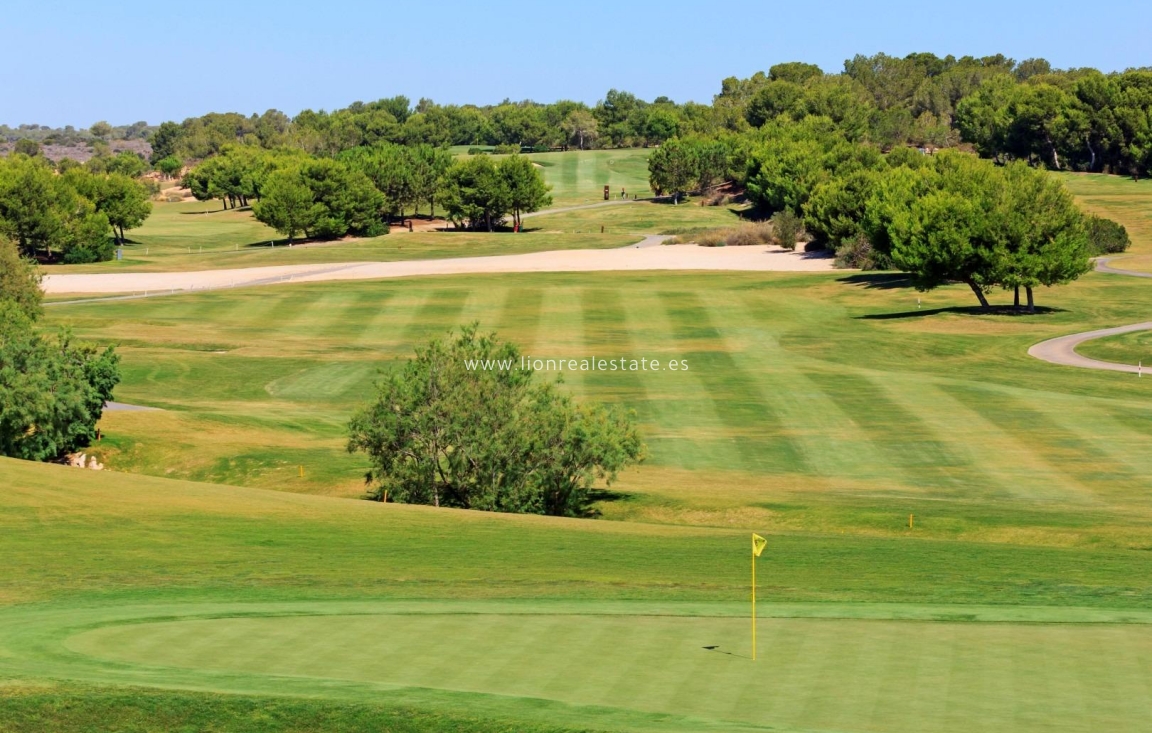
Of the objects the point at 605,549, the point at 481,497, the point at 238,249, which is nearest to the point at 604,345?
the point at 481,497

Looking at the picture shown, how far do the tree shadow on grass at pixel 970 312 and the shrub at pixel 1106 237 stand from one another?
38389mm

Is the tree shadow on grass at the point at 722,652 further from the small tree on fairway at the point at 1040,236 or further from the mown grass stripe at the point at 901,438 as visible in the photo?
the small tree on fairway at the point at 1040,236

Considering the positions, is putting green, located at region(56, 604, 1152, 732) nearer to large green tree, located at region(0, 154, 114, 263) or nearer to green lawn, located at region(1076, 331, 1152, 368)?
green lawn, located at region(1076, 331, 1152, 368)

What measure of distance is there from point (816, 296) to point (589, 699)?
95022 millimetres

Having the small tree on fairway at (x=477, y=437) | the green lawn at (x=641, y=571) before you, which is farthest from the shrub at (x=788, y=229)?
the small tree on fairway at (x=477, y=437)

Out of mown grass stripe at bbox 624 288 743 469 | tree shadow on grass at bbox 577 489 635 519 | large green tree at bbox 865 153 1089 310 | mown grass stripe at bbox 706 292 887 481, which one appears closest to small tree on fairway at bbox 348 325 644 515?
tree shadow on grass at bbox 577 489 635 519

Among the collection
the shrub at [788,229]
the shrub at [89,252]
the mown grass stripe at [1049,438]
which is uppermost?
the shrub at [788,229]

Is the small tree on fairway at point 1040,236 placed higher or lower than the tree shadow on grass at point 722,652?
higher

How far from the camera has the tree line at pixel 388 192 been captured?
542ft

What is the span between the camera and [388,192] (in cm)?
18850

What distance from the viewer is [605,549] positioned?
3109 centimetres

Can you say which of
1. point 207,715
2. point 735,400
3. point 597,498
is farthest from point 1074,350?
point 207,715

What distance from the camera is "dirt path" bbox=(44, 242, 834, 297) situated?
12125 cm

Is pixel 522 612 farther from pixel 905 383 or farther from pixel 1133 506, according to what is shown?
pixel 905 383
